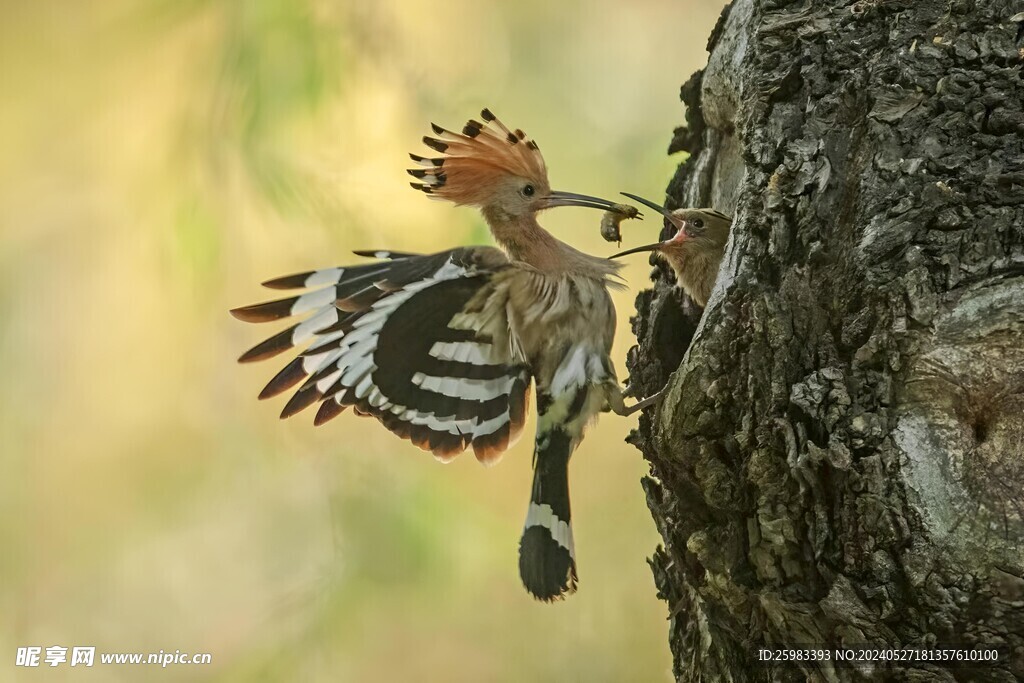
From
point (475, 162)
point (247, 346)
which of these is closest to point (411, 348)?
point (475, 162)

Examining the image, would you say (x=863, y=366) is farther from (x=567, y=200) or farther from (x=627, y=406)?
(x=567, y=200)

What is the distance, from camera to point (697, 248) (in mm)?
2008

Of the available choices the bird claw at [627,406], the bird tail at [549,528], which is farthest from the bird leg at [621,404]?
the bird tail at [549,528]

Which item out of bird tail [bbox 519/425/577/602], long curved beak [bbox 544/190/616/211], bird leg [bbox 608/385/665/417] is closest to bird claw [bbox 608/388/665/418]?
bird leg [bbox 608/385/665/417]

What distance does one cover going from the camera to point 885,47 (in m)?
1.61

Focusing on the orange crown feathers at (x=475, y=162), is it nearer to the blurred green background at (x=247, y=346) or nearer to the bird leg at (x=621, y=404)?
the blurred green background at (x=247, y=346)

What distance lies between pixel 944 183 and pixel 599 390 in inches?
31.4

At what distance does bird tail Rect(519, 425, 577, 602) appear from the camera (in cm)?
200

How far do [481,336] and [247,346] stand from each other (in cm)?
82

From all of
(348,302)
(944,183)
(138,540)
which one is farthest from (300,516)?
(944,183)

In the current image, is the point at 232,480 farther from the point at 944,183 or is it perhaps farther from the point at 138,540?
the point at 944,183

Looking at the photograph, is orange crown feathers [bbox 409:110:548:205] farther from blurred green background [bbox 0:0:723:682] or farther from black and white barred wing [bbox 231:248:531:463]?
blurred green background [bbox 0:0:723:682]

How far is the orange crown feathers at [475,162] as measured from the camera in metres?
1.96

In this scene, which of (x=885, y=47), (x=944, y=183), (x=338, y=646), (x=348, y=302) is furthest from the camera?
(x=338, y=646)
